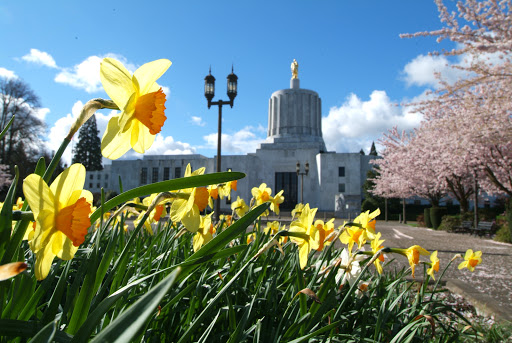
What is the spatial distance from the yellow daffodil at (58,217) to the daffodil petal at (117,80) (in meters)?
0.14

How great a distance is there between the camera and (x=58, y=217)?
20.2 inches

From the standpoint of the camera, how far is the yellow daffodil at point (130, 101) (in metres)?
0.58

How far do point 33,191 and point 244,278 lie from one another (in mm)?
1137

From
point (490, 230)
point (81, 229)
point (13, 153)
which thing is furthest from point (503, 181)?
point (13, 153)

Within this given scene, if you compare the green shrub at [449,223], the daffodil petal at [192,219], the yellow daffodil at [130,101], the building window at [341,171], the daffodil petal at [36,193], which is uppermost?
the building window at [341,171]

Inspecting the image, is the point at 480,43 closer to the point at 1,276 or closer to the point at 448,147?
the point at 448,147

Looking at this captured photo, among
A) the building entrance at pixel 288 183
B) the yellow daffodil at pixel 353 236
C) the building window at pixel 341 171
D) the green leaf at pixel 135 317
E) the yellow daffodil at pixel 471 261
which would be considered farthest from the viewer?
the building entrance at pixel 288 183

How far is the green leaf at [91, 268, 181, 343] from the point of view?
1.11 feet

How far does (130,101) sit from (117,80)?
0.19 ft

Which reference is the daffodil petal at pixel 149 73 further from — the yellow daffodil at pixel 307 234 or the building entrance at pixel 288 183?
the building entrance at pixel 288 183

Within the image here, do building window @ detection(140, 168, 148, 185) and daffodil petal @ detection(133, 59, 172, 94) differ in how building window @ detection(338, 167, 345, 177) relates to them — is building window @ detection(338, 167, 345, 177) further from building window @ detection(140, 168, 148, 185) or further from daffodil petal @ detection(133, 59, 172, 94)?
daffodil petal @ detection(133, 59, 172, 94)

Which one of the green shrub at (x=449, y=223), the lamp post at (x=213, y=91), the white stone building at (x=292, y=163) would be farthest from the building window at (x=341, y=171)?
the lamp post at (x=213, y=91)

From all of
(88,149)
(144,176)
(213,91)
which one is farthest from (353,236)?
(88,149)

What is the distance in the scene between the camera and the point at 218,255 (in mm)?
752
